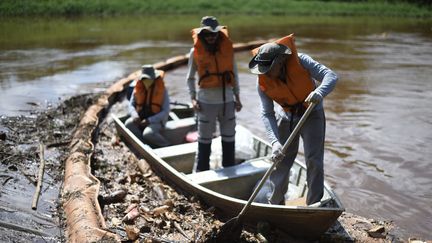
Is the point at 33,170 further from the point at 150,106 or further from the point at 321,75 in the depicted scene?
the point at 321,75

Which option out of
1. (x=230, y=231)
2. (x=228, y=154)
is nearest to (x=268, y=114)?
(x=230, y=231)

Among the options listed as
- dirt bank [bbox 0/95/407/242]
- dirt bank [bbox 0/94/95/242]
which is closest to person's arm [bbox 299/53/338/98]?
dirt bank [bbox 0/95/407/242]

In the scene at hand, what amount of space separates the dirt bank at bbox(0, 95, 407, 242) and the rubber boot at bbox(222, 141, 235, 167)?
2.36 feet

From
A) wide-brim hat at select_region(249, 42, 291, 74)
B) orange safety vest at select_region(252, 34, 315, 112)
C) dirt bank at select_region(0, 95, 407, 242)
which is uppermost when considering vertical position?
wide-brim hat at select_region(249, 42, 291, 74)

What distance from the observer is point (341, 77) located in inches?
473

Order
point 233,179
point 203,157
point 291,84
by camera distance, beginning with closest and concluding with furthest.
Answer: point 291,84, point 233,179, point 203,157

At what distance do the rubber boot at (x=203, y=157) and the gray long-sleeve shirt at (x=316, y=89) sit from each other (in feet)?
4.54

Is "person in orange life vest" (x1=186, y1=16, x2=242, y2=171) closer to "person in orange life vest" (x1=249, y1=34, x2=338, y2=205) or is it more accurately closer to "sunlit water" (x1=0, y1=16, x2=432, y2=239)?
"person in orange life vest" (x1=249, y1=34, x2=338, y2=205)

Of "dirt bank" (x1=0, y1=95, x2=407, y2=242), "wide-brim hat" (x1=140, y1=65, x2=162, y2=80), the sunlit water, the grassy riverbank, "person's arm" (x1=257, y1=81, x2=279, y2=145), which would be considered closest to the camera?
"person's arm" (x1=257, y1=81, x2=279, y2=145)

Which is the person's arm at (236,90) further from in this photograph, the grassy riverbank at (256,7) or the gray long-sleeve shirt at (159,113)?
the grassy riverbank at (256,7)

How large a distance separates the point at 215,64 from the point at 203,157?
1186 mm

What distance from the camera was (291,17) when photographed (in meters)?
26.9

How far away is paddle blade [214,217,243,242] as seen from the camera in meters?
4.27

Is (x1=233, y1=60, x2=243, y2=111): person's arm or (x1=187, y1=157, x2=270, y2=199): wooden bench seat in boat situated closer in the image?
(x1=187, y1=157, x2=270, y2=199): wooden bench seat in boat
